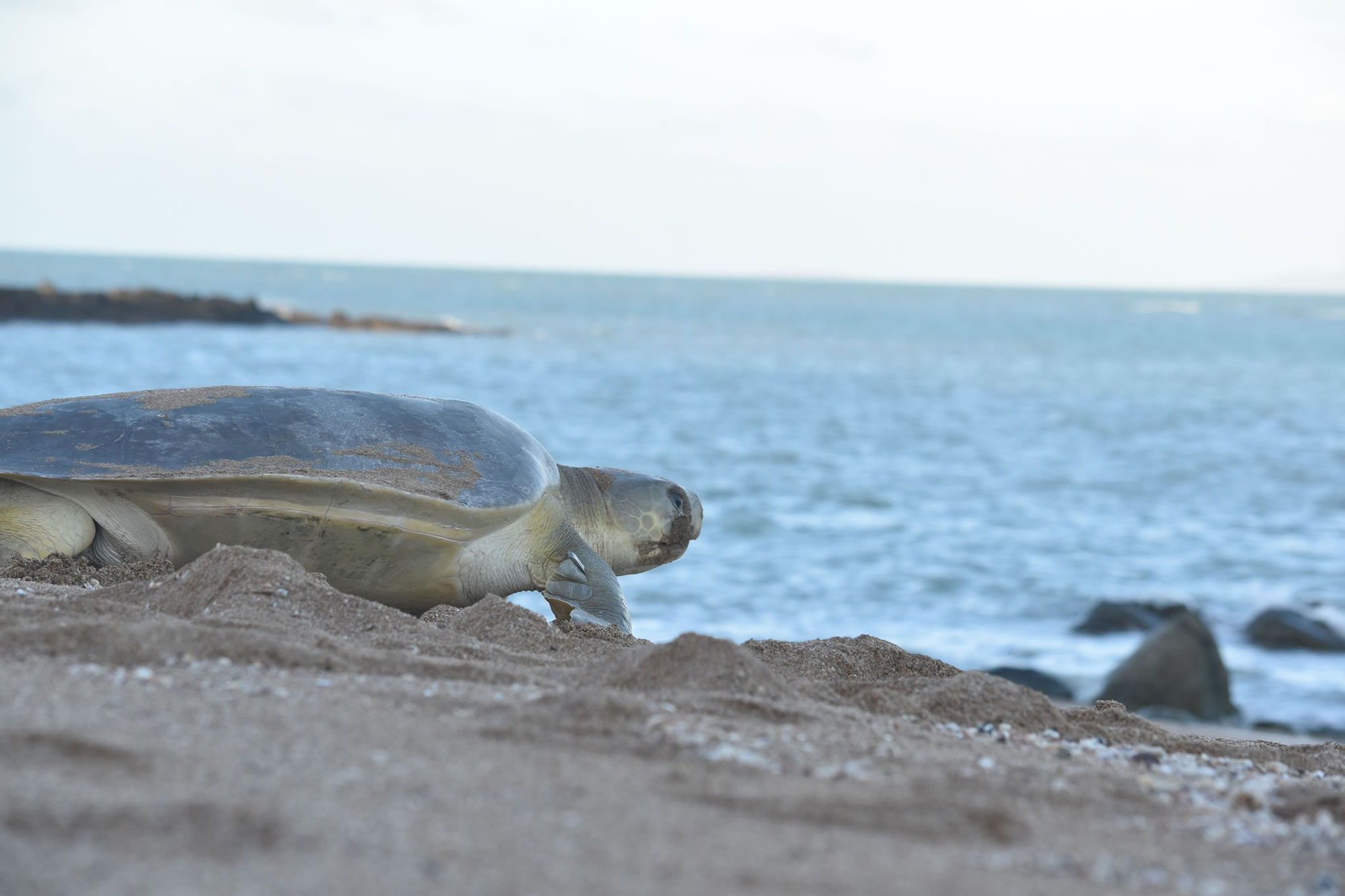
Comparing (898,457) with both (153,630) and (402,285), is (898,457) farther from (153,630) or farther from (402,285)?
(402,285)

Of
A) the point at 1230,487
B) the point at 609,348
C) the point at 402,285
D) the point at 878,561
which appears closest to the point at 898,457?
the point at 1230,487

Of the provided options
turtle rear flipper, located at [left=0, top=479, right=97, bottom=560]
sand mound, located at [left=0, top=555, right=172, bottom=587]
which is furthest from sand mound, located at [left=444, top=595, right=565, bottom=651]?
turtle rear flipper, located at [left=0, top=479, right=97, bottom=560]

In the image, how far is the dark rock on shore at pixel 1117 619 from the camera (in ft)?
32.0

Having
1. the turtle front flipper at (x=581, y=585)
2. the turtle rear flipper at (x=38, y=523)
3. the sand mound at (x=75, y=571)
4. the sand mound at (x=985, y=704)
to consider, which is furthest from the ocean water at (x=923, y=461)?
the sand mound at (x=985, y=704)

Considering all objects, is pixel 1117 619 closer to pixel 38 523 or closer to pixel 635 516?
pixel 635 516

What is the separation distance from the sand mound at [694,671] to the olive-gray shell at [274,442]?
1702 millimetres

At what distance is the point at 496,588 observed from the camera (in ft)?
16.7

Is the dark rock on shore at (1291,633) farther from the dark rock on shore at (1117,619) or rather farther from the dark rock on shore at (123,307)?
the dark rock on shore at (123,307)

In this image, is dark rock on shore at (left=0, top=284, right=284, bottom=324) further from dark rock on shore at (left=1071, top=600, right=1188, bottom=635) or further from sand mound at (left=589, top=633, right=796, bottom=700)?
sand mound at (left=589, top=633, right=796, bottom=700)

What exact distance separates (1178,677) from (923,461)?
11.7 m

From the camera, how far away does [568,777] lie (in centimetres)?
213

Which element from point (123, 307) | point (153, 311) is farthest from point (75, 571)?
point (153, 311)

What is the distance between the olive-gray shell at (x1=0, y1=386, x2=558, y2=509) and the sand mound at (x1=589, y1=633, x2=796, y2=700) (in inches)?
67.0

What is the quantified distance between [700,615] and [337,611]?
19.4ft
